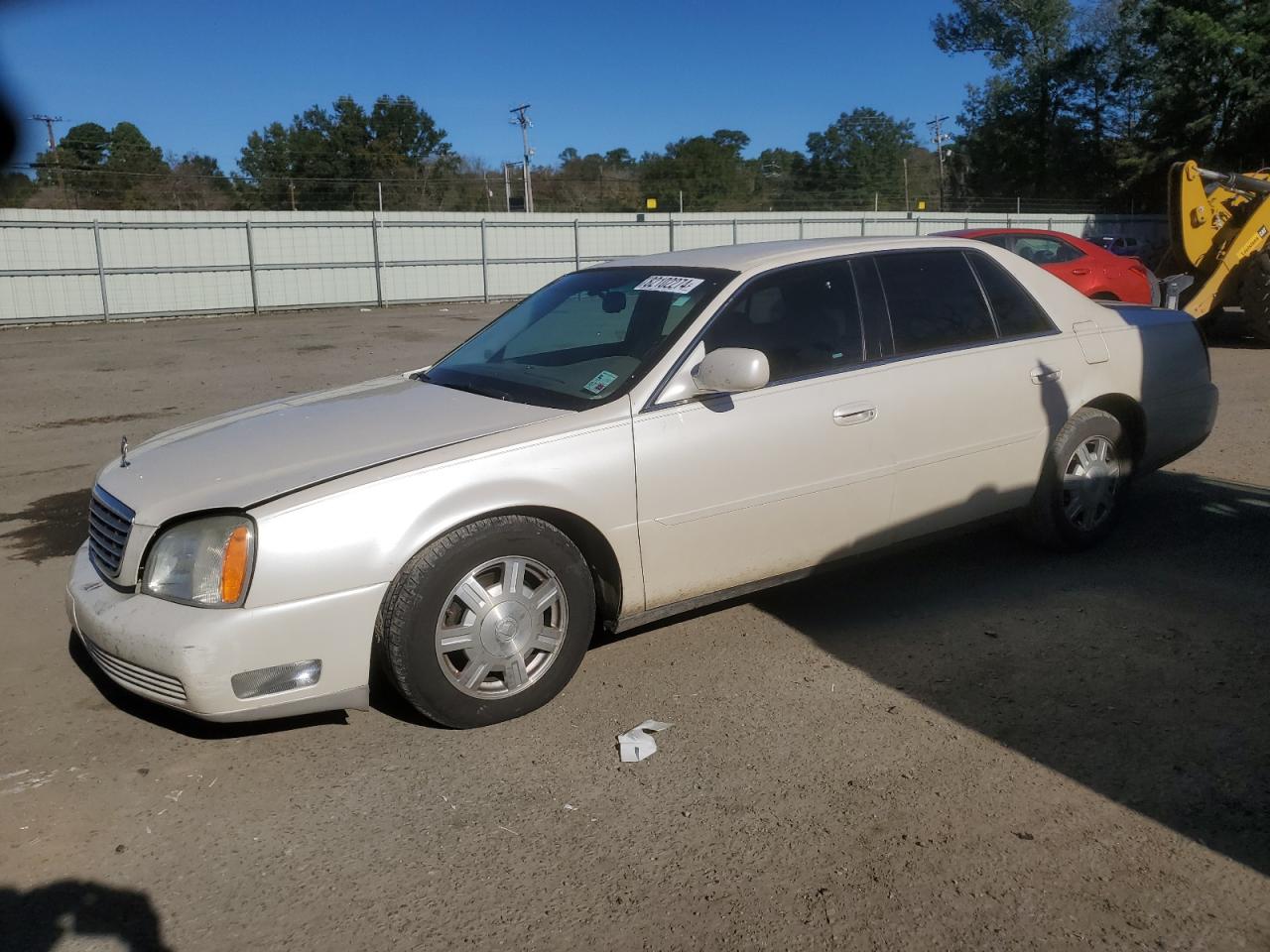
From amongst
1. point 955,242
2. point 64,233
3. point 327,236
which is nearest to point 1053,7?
point 327,236

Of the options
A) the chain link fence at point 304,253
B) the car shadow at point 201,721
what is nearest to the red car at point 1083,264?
→ the car shadow at point 201,721

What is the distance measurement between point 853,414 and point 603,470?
1154 millimetres

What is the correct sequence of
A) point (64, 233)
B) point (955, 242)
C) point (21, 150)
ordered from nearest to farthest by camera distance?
point (21, 150) → point (955, 242) → point (64, 233)

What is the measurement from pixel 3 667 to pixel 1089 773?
158 inches

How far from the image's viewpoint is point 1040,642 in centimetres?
436

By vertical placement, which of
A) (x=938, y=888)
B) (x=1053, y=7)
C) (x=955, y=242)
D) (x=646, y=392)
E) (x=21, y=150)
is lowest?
(x=938, y=888)

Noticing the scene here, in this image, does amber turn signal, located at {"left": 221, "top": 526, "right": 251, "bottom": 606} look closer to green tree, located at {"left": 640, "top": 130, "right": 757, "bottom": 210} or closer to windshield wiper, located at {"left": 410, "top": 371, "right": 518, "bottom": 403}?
windshield wiper, located at {"left": 410, "top": 371, "right": 518, "bottom": 403}

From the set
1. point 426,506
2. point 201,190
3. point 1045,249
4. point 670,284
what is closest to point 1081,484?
point 670,284

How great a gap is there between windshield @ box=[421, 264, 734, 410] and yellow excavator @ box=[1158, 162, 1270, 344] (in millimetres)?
9907

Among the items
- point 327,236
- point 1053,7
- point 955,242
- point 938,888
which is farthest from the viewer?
point 1053,7

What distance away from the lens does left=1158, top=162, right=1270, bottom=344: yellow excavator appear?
496 inches

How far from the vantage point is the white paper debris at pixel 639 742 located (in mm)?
3531

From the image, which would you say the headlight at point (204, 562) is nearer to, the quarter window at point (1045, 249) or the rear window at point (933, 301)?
the rear window at point (933, 301)

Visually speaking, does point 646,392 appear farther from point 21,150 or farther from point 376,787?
point 21,150
